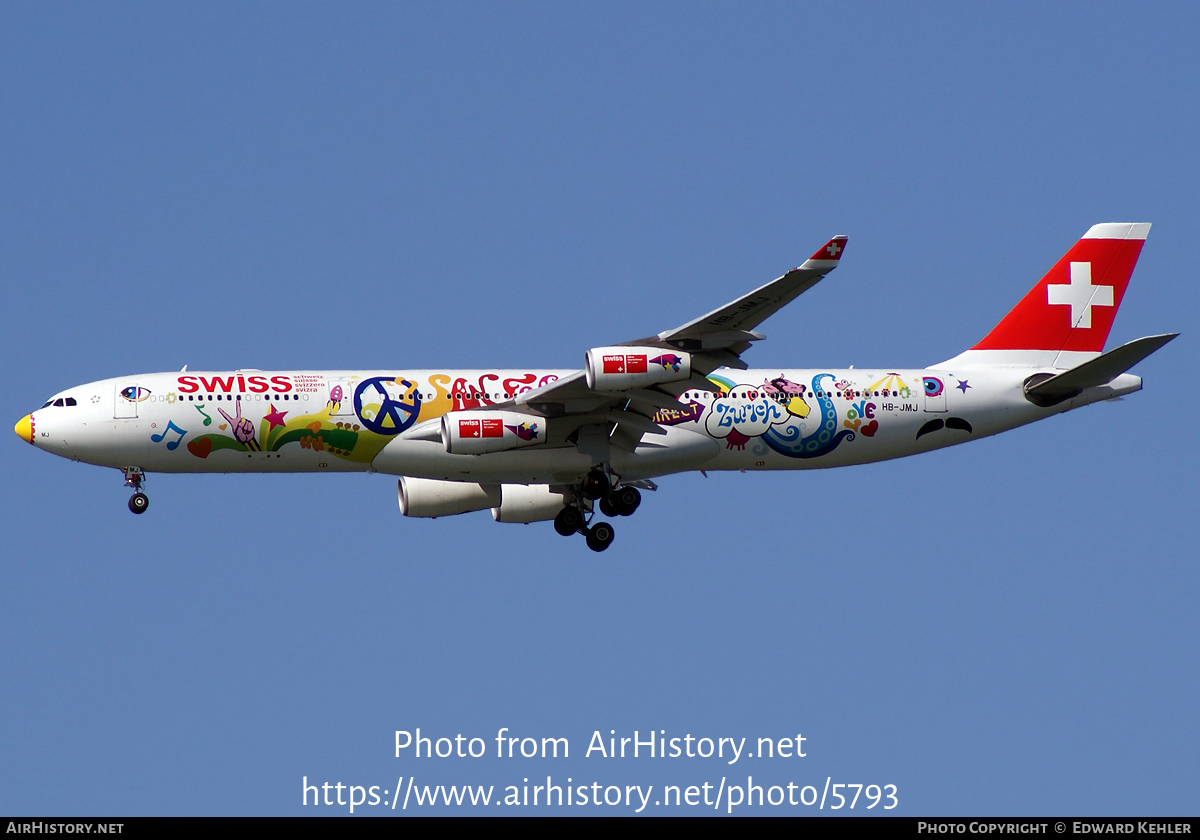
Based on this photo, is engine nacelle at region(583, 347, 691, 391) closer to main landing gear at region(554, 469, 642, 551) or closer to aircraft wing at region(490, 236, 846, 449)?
aircraft wing at region(490, 236, 846, 449)

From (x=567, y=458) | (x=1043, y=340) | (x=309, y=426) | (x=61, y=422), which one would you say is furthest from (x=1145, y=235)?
(x=61, y=422)

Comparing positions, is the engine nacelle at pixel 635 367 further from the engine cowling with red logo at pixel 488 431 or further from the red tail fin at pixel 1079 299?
the red tail fin at pixel 1079 299

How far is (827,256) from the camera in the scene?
32719 mm

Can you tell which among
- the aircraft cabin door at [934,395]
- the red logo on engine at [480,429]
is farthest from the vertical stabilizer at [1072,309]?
the red logo on engine at [480,429]

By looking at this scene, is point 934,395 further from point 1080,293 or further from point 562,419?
point 562,419

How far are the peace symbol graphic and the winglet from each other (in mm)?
12113

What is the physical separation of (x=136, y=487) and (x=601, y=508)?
38.9ft

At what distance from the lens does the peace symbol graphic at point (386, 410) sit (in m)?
40.1

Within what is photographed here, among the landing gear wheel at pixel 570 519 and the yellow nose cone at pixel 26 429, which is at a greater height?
the yellow nose cone at pixel 26 429

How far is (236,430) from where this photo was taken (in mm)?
39812

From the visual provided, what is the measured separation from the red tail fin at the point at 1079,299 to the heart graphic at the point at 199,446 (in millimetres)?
21326

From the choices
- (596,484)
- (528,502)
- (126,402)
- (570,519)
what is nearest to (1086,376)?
(596,484)

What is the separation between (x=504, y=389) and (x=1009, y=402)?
13984 millimetres

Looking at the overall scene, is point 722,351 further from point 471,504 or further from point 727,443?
point 471,504
